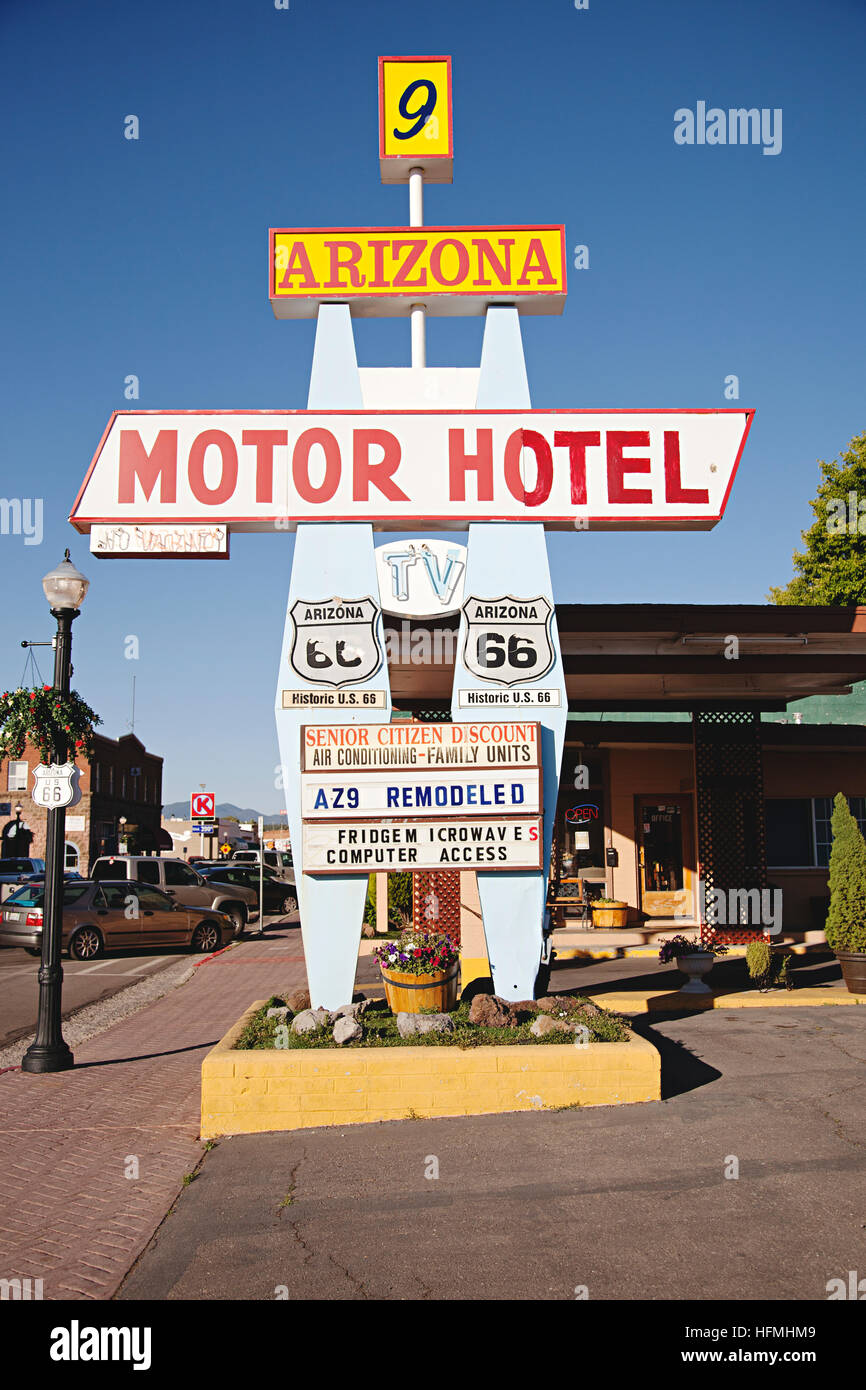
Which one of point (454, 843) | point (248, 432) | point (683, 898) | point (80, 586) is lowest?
point (683, 898)

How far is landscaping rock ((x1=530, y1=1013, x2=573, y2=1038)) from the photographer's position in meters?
8.23

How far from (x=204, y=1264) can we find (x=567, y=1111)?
3.39 meters

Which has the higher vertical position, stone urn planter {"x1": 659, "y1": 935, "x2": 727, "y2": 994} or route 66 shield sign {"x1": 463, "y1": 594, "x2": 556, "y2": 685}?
route 66 shield sign {"x1": 463, "y1": 594, "x2": 556, "y2": 685}

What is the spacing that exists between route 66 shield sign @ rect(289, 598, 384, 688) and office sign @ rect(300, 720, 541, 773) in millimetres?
509

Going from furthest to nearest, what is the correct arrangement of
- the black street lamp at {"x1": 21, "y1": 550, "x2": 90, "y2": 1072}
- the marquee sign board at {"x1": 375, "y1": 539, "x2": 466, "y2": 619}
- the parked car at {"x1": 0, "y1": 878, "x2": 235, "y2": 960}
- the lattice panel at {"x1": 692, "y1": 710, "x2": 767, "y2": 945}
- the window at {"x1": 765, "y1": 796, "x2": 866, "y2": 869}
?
the window at {"x1": 765, "y1": 796, "x2": 866, "y2": 869}, the parked car at {"x1": 0, "y1": 878, "x2": 235, "y2": 960}, the lattice panel at {"x1": 692, "y1": 710, "x2": 767, "y2": 945}, the marquee sign board at {"x1": 375, "y1": 539, "x2": 466, "y2": 619}, the black street lamp at {"x1": 21, "y1": 550, "x2": 90, "y2": 1072}

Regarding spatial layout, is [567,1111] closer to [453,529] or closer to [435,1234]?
[435,1234]

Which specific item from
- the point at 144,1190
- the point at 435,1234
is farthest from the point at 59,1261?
the point at 435,1234

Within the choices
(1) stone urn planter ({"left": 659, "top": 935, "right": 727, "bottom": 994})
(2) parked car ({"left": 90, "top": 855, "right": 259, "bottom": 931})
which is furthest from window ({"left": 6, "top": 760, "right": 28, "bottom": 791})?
(1) stone urn planter ({"left": 659, "top": 935, "right": 727, "bottom": 994})

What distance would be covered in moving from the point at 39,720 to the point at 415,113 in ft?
24.4

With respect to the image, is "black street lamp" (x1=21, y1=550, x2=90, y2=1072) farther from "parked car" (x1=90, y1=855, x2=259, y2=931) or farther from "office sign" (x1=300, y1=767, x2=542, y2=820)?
"parked car" (x1=90, y1=855, x2=259, y2=931)

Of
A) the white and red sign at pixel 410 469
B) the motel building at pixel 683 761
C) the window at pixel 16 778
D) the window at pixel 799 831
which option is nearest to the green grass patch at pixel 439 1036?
the white and red sign at pixel 410 469

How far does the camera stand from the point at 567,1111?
764 cm

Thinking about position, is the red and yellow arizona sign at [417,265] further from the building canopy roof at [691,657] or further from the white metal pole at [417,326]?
the building canopy roof at [691,657]

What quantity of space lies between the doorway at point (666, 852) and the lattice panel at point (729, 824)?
188cm
